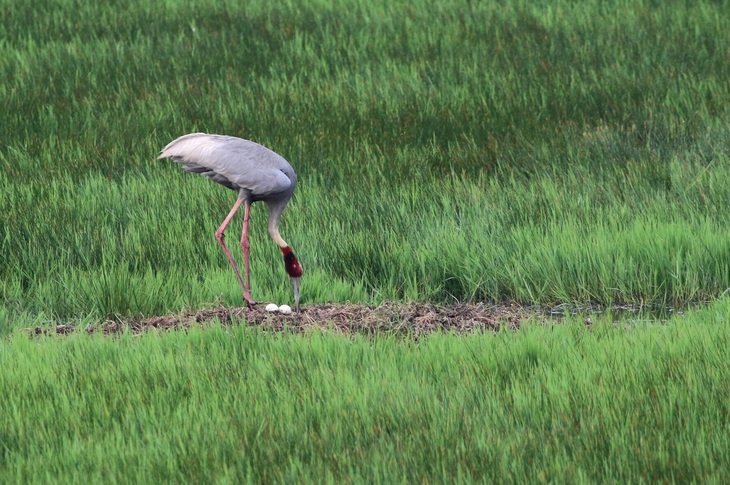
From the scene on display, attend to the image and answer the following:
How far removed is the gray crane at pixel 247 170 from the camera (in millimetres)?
5824

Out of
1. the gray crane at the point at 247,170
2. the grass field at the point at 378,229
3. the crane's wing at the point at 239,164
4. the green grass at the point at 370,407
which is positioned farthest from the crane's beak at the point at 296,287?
the green grass at the point at 370,407

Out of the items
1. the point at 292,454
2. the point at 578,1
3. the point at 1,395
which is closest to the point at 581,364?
the point at 292,454

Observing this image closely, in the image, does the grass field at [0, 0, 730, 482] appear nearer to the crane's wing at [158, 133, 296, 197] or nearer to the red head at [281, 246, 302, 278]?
the red head at [281, 246, 302, 278]

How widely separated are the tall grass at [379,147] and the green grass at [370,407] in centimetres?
130

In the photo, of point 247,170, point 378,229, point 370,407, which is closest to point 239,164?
point 247,170

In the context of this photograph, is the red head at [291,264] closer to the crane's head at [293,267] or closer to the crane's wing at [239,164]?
the crane's head at [293,267]

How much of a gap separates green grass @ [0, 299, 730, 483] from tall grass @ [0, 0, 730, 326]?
1300 mm

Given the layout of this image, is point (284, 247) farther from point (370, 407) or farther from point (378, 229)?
point (370, 407)

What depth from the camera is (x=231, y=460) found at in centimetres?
385

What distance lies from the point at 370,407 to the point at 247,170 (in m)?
2.03

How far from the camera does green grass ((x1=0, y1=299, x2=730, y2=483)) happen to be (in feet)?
12.3

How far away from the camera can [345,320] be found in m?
5.68

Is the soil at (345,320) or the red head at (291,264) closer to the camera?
the soil at (345,320)

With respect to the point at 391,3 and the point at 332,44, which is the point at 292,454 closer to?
the point at 332,44
